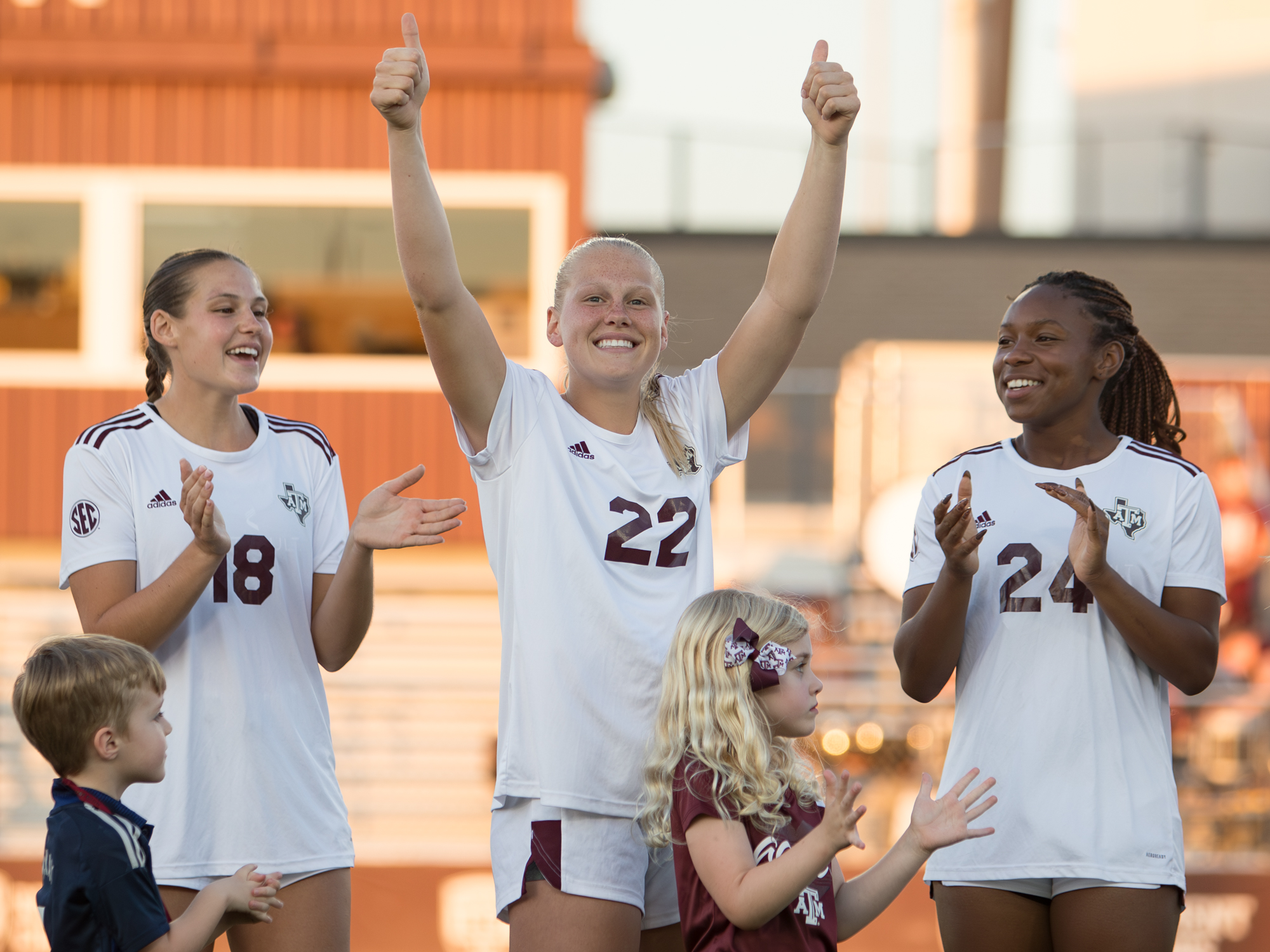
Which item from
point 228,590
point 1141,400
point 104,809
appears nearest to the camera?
point 104,809

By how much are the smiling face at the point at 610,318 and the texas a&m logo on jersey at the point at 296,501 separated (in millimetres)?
647

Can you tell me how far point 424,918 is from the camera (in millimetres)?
7008

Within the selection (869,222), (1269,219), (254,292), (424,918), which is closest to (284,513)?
(254,292)

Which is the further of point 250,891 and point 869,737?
point 869,737

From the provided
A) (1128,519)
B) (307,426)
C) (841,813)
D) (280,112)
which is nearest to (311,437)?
(307,426)

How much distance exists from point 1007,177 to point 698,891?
16912 mm

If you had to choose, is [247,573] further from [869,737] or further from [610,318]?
[869,737]

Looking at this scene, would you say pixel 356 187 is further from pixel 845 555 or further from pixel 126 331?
pixel 845 555

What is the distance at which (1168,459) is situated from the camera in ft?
9.80

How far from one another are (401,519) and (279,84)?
8.31 m

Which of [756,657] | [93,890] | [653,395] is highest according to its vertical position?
[653,395]

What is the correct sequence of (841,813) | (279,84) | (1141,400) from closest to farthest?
(841,813)
(1141,400)
(279,84)

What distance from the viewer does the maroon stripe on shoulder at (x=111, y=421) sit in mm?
2906

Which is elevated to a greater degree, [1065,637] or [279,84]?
[279,84]
